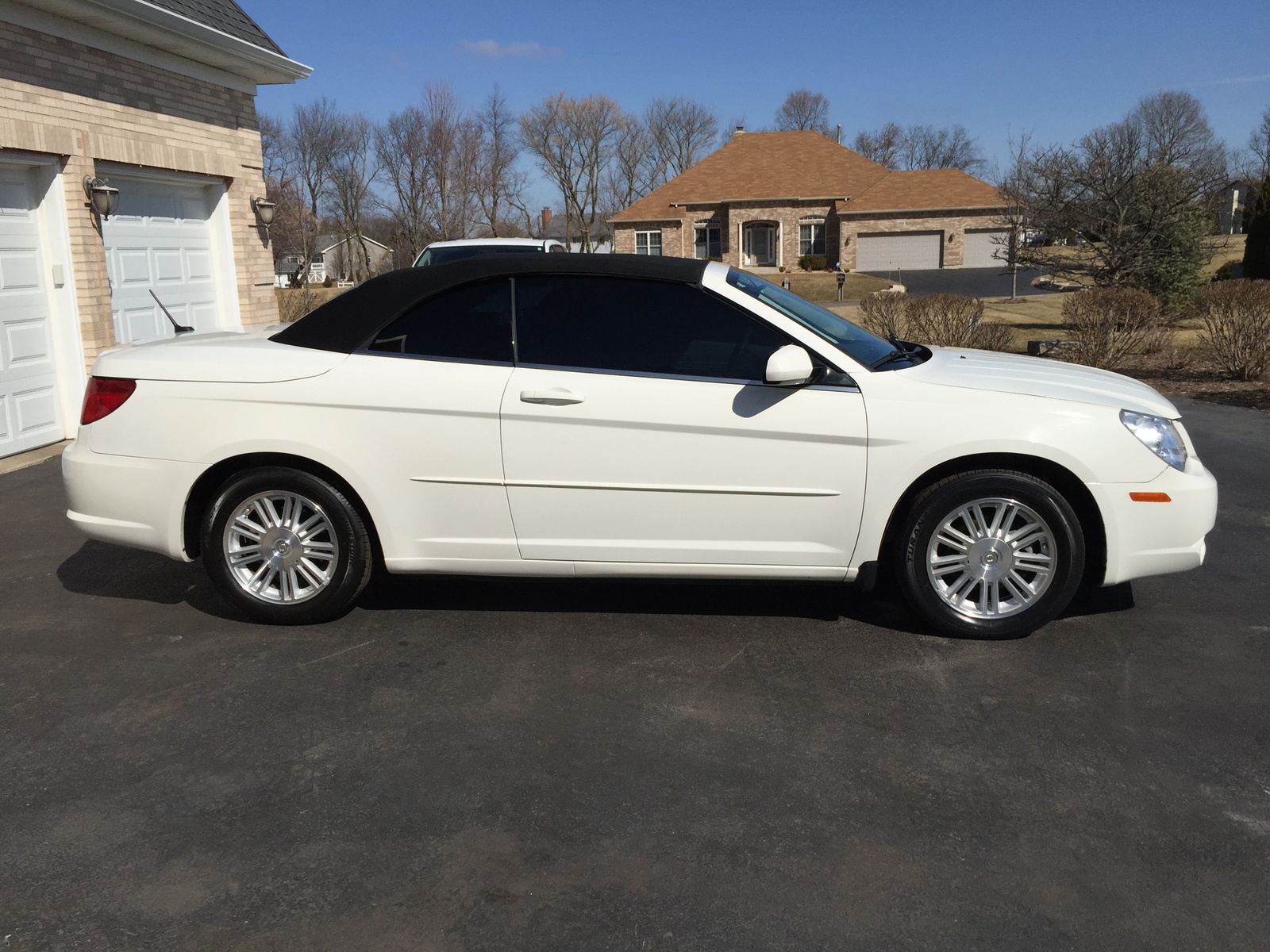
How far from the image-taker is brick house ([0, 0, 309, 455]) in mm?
9547

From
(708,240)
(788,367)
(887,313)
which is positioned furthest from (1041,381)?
(708,240)

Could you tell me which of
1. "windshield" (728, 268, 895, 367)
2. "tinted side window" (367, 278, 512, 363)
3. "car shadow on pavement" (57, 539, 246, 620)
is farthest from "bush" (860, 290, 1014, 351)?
"car shadow on pavement" (57, 539, 246, 620)

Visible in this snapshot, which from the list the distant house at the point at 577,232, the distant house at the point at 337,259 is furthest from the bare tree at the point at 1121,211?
the distant house at the point at 337,259

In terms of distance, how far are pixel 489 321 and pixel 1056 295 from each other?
3559 cm

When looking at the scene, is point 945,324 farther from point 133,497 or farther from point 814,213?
point 814,213

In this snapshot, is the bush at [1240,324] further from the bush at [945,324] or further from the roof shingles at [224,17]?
the roof shingles at [224,17]

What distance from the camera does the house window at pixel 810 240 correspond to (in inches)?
2042

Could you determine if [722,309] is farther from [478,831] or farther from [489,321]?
[478,831]

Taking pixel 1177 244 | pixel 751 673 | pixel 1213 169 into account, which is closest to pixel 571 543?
pixel 751 673

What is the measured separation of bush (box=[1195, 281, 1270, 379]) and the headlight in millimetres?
9116

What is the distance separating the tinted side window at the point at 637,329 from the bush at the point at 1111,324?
10.1 m

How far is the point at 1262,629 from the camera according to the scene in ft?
16.0

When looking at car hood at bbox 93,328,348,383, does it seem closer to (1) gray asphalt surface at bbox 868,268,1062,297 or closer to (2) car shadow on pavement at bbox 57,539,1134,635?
(2) car shadow on pavement at bbox 57,539,1134,635

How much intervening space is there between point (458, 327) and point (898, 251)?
48990mm
